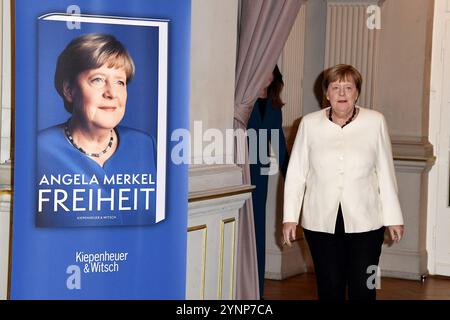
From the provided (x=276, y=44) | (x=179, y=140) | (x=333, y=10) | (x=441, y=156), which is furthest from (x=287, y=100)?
(x=179, y=140)

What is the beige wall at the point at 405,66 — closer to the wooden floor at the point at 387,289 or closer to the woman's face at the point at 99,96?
the wooden floor at the point at 387,289

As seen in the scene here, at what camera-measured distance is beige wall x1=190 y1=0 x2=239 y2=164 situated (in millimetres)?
4672

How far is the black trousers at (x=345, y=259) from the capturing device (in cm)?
464

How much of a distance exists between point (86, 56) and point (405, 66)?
4.34m

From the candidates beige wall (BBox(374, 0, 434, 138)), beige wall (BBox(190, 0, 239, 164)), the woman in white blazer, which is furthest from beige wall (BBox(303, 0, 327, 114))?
the woman in white blazer

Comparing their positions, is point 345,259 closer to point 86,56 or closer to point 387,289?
point 86,56

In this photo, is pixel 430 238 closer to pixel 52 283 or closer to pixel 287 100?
pixel 287 100

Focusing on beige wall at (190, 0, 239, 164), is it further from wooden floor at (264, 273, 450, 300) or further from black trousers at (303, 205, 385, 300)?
wooden floor at (264, 273, 450, 300)

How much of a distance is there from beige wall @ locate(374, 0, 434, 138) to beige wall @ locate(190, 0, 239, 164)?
2.99 metres

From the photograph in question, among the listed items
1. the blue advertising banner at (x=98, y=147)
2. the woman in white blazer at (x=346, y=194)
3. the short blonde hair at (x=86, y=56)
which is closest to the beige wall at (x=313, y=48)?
the woman in white blazer at (x=346, y=194)

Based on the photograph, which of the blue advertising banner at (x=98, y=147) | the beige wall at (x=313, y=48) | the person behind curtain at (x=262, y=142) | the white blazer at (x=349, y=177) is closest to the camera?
the blue advertising banner at (x=98, y=147)

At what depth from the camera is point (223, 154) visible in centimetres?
494

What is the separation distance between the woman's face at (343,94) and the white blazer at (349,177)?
9 centimetres

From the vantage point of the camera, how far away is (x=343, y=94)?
183 inches
